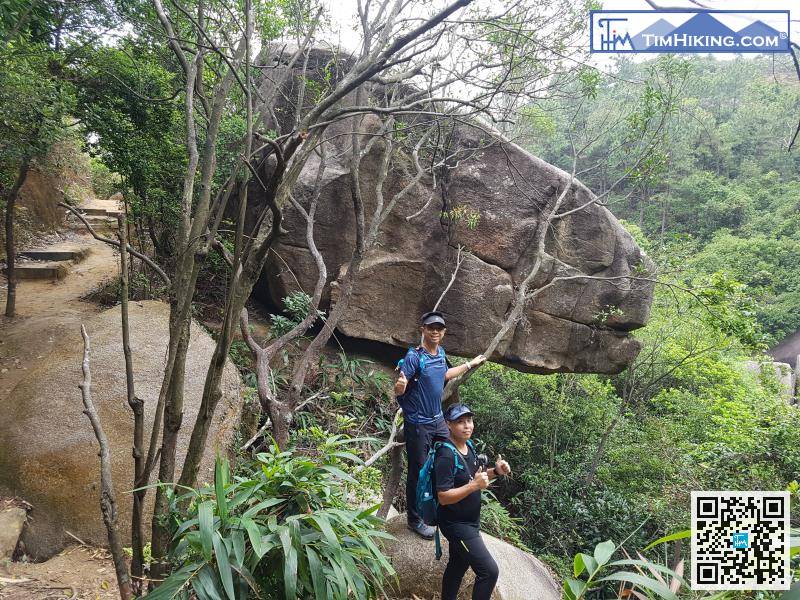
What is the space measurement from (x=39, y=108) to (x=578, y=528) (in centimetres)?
883

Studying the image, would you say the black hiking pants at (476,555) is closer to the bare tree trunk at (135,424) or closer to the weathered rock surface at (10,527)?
the bare tree trunk at (135,424)

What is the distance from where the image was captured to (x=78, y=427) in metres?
4.50

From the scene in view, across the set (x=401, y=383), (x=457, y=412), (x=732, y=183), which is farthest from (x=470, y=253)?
(x=732, y=183)

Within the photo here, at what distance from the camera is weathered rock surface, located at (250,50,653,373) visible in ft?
25.4

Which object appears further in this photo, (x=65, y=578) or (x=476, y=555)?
(x=65, y=578)

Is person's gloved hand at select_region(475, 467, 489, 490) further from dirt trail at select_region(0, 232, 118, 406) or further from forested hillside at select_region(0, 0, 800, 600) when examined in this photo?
dirt trail at select_region(0, 232, 118, 406)

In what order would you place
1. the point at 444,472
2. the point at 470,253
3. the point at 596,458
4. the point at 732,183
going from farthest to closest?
the point at 732,183
the point at 596,458
the point at 470,253
the point at 444,472

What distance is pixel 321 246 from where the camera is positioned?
7.80 meters

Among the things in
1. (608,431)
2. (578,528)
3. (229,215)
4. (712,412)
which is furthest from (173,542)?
(712,412)

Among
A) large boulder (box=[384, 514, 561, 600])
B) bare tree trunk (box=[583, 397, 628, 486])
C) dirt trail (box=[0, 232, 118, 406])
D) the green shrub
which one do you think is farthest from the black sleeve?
bare tree trunk (box=[583, 397, 628, 486])

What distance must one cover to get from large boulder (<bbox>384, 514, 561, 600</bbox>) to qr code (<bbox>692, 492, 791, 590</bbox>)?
2273 millimetres

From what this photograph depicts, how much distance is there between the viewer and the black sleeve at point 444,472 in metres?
2.74

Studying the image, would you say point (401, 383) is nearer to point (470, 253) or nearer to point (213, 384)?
point (213, 384)

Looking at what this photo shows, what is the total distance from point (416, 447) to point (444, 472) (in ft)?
2.87
